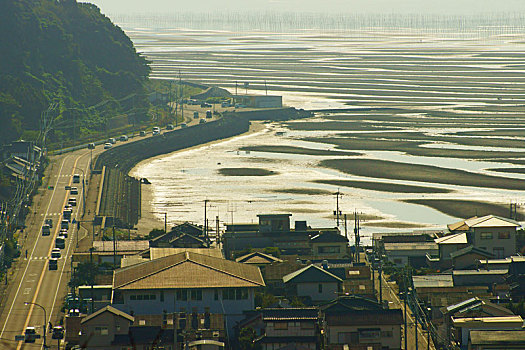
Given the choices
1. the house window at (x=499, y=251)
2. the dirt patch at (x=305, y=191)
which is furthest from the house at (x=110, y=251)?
the dirt patch at (x=305, y=191)

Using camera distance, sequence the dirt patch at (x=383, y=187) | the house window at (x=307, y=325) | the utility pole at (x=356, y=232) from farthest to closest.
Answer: the dirt patch at (x=383, y=187) → the utility pole at (x=356, y=232) → the house window at (x=307, y=325)

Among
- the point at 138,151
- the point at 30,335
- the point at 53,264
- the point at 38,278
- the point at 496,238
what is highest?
the point at 138,151

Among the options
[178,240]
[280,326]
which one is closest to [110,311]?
[280,326]

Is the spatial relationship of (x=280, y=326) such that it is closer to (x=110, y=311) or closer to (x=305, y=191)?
(x=110, y=311)

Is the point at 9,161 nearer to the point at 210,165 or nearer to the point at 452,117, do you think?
the point at 210,165

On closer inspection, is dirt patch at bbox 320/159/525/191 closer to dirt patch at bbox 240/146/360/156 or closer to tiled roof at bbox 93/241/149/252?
dirt patch at bbox 240/146/360/156

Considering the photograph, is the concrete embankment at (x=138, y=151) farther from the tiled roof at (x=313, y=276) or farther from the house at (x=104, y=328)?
the house at (x=104, y=328)

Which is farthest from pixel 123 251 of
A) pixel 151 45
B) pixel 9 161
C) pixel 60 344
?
pixel 151 45
